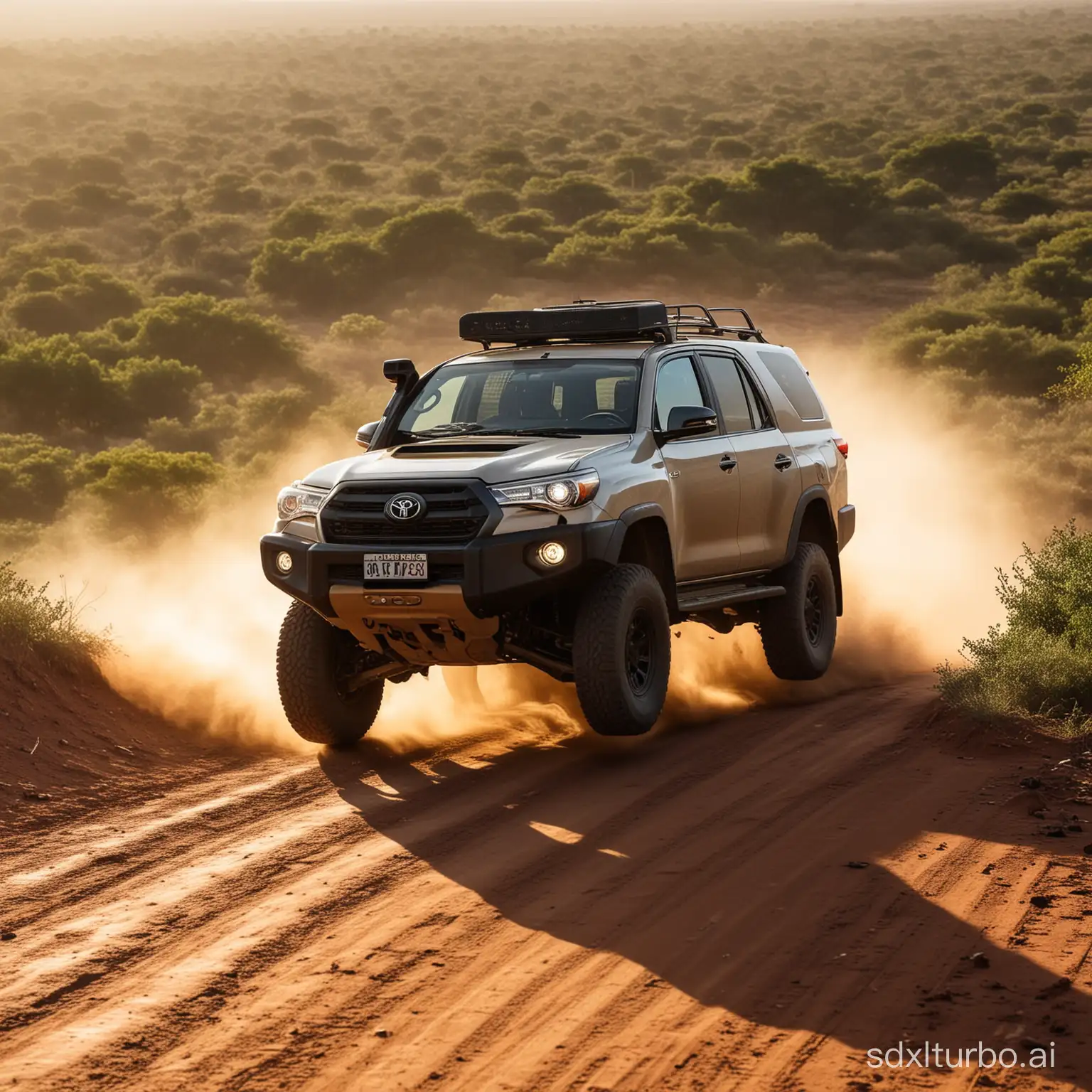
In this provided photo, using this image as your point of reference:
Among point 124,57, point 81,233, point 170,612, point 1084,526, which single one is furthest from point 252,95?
point 170,612

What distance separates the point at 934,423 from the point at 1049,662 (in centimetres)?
1598

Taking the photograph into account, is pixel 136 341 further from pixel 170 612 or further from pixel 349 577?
pixel 349 577

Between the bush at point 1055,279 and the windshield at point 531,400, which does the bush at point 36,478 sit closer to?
the windshield at point 531,400

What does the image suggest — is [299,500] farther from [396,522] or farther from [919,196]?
[919,196]

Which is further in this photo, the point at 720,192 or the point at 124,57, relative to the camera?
the point at 124,57

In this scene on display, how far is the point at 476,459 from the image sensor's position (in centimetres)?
844

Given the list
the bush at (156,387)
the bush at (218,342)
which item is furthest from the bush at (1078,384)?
the bush at (156,387)

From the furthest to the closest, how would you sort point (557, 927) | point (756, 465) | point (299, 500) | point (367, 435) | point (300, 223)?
point (300, 223), point (756, 465), point (367, 435), point (299, 500), point (557, 927)

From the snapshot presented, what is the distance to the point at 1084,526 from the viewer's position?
67.3 ft

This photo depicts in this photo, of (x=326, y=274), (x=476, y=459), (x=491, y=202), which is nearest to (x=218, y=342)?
(x=326, y=274)

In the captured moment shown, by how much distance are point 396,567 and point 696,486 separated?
222 cm

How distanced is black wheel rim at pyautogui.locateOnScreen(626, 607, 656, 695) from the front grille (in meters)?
1.10

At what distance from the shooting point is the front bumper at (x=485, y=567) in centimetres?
795

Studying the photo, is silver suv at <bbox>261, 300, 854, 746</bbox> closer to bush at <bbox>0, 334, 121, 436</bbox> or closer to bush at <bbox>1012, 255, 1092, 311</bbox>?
bush at <bbox>0, 334, 121, 436</bbox>
